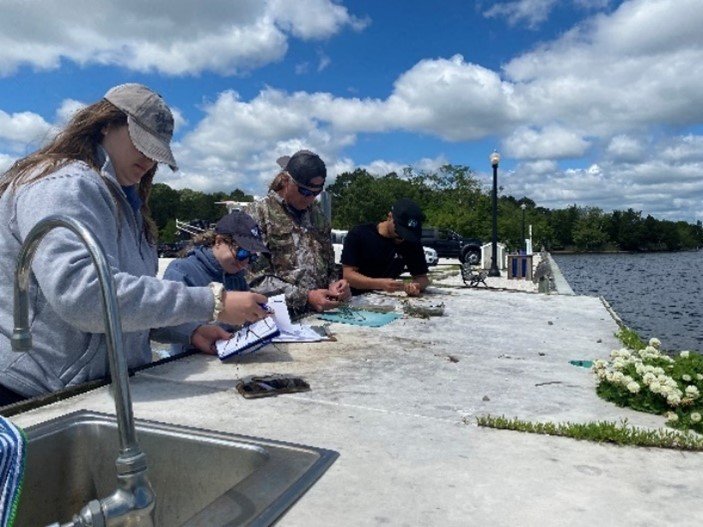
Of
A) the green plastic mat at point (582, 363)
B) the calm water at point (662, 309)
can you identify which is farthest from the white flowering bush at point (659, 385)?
the calm water at point (662, 309)

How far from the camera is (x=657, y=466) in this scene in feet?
5.96

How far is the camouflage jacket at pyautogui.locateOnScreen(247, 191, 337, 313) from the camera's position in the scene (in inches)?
173

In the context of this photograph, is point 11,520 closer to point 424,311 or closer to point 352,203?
point 424,311

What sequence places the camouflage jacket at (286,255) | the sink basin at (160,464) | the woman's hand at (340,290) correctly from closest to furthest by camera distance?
1. the sink basin at (160,464)
2. the camouflage jacket at (286,255)
3. the woman's hand at (340,290)

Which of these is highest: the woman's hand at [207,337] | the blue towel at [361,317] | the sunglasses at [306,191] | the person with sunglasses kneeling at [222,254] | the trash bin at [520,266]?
the sunglasses at [306,191]

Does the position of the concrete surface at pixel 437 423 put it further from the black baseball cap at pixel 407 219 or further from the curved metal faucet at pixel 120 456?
the black baseball cap at pixel 407 219

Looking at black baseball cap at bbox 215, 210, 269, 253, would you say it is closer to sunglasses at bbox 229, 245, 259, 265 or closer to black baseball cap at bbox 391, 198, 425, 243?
sunglasses at bbox 229, 245, 259, 265

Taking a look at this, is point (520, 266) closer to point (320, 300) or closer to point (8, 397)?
point (320, 300)

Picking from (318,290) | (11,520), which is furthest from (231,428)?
(318,290)

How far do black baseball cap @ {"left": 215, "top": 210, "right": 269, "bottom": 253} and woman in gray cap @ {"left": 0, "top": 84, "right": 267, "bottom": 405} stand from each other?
0.88m

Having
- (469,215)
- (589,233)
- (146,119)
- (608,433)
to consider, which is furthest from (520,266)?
(589,233)

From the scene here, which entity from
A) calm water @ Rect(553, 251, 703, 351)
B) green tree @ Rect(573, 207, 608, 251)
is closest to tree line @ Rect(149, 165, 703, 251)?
green tree @ Rect(573, 207, 608, 251)

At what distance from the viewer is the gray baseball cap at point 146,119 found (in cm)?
222

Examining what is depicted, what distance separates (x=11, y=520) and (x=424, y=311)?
374cm
